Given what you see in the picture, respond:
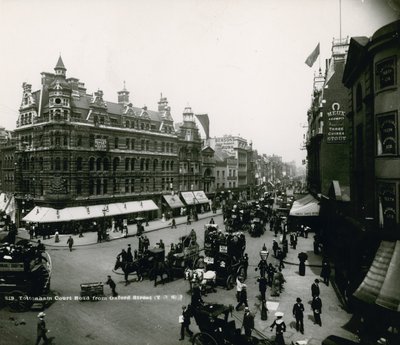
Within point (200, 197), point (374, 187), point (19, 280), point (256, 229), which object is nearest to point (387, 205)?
point (374, 187)

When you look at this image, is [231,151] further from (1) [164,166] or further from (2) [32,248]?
(2) [32,248]

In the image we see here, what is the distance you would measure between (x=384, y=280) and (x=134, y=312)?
10.4 metres

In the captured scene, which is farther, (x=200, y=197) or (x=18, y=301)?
(x=200, y=197)

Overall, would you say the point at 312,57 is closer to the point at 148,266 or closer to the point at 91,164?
the point at 148,266

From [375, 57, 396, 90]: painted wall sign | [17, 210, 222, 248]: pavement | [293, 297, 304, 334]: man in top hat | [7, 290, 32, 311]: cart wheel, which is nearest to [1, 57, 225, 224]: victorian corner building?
[17, 210, 222, 248]: pavement

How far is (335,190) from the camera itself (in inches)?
864

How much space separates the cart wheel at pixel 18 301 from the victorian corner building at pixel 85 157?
68.9 ft

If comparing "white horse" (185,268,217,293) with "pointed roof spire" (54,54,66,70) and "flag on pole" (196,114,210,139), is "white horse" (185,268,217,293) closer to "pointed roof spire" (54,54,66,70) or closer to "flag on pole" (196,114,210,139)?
"pointed roof spire" (54,54,66,70)

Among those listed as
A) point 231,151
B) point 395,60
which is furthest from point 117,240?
point 231,151

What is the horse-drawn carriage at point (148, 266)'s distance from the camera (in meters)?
18.9

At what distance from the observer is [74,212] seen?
3656 centimetres

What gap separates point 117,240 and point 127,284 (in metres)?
14.5

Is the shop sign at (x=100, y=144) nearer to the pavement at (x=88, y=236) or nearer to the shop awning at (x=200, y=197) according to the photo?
the pavement at (x=88, y=236)

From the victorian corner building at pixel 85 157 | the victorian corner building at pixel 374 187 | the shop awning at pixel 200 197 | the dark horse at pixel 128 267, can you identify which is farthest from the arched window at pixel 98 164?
the victorian corner building at pixel 374 187
